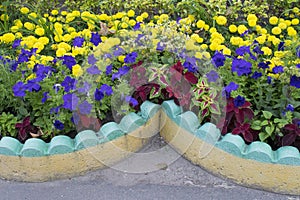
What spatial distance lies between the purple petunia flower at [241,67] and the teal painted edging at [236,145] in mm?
411

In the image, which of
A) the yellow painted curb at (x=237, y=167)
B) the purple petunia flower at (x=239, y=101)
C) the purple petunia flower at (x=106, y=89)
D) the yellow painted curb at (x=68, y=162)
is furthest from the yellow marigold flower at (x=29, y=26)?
the purple petunia flower at (x=239, y=101)

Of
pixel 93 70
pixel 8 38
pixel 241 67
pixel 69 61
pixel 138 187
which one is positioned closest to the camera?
pixel 138 187

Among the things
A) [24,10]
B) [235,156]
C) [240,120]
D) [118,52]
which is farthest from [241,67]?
[24,10]

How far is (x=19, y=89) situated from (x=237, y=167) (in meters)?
1.51

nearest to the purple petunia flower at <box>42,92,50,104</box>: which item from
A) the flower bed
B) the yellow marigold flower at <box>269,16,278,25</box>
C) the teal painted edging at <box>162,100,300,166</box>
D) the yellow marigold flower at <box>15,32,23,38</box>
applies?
the flower bed

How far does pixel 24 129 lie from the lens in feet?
11.3

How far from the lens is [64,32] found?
14.6ft

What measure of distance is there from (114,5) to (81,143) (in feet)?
5.92

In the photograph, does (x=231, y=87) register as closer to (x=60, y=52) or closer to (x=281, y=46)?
(x=281, y=46)

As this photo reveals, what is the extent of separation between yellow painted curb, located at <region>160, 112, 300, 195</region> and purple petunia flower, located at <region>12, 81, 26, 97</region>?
1002 millimetres

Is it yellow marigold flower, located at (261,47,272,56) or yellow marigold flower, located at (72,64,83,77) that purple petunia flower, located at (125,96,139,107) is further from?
yellow marigold flower, located at (261,47,272,56)

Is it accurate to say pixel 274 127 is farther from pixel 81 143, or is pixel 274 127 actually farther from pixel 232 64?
pixel 81 143

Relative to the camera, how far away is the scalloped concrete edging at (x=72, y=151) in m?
3.26

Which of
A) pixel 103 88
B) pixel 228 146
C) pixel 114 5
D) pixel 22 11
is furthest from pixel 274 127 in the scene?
pixel 22 11
